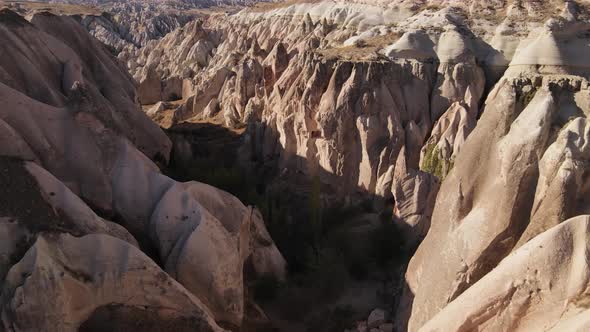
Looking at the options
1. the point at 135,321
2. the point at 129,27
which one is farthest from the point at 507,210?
the point at 129,27

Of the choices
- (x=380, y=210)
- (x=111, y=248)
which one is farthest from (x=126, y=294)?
(x=380, y=210)

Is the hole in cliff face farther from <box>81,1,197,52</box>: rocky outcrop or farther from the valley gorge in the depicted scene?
<box>81,1,197,52</box>: rocky outcrop

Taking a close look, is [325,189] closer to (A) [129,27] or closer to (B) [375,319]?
(B) [375,319]

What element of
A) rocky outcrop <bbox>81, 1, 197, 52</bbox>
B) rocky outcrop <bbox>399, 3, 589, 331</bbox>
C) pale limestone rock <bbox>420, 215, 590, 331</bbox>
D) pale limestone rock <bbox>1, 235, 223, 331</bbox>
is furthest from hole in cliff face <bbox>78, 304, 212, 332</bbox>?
rocky outcrop <bbox>81, 1, 197, 52</bbox>

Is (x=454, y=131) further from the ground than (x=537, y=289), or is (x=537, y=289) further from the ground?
(x=537, y=289)

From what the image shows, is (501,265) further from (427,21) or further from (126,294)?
(427,21)
